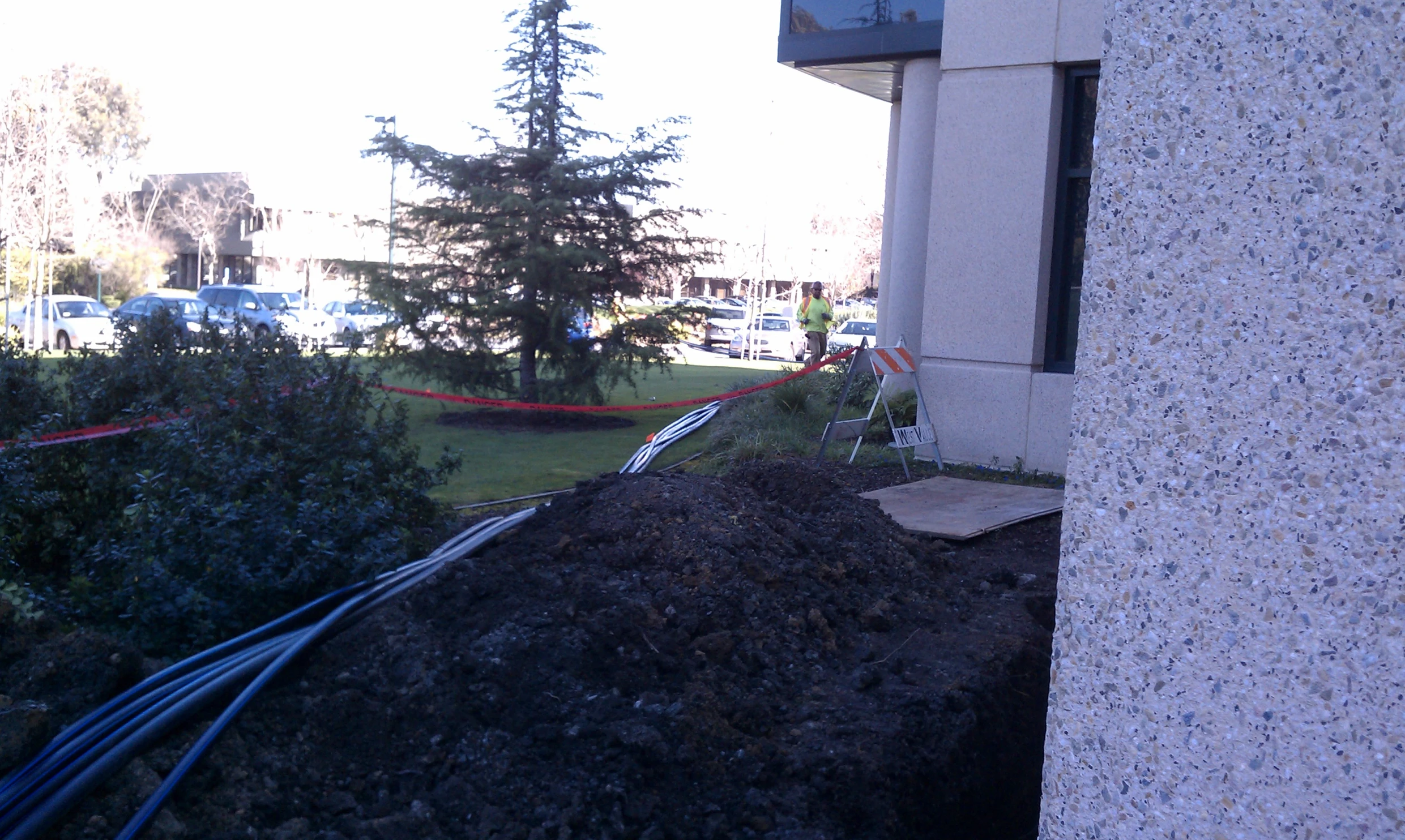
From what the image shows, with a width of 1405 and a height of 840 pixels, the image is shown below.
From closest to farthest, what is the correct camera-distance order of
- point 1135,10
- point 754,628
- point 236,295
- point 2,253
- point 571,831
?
point 1135,10 → point 571,831 → point 754,628 → point 236,295 → point 2,253

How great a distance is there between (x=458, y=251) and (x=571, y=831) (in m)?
11.7

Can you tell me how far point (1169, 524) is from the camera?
191 cm

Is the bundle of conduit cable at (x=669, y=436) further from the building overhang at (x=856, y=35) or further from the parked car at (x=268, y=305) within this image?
the parked car at (x=268, y=305)

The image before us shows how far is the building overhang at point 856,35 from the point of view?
37.8ft

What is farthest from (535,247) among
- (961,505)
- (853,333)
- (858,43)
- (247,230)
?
(247,230)

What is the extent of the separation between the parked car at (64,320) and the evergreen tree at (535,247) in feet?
53.7

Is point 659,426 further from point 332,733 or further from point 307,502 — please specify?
point 332,733

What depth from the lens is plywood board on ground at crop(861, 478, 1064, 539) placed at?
7023 millimetres

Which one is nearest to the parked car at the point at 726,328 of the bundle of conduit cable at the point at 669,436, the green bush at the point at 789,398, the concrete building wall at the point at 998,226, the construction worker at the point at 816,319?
the construction worker at the point at 816,319

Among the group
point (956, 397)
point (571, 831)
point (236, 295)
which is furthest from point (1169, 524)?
point (236, 295)

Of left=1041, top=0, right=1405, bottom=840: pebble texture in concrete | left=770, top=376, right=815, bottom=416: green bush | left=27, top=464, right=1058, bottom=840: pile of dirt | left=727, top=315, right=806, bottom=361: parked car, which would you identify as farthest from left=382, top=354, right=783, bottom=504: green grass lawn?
left=727, top=315, right=806, bottom=361: parked car

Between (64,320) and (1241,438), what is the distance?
30646 mm

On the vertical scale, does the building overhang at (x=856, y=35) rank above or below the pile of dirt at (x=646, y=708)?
above

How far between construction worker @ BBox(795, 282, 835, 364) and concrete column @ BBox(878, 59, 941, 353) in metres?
6.70
